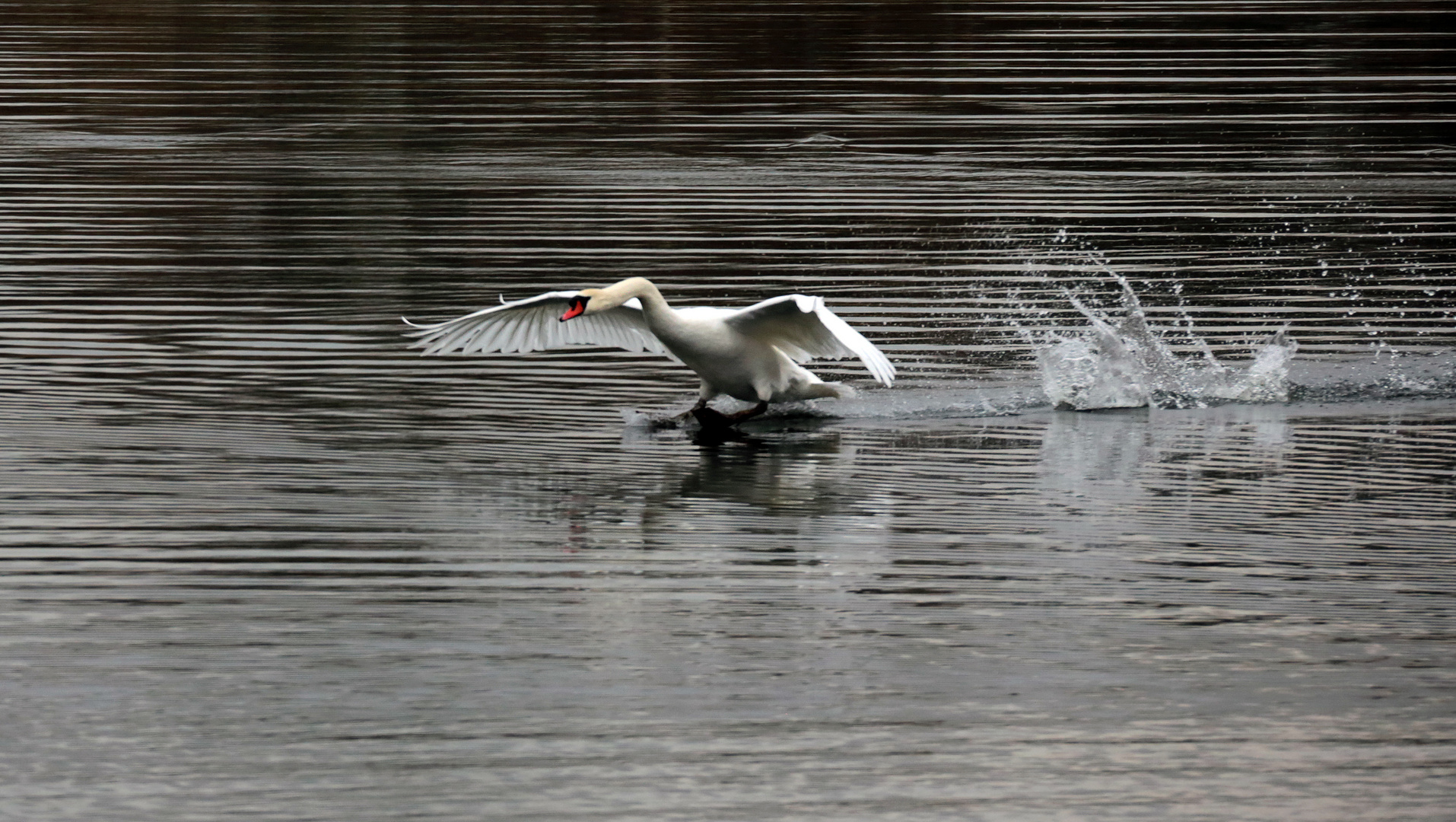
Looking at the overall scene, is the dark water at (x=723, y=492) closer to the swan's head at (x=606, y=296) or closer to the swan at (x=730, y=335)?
the swan at (x=730, y=335)

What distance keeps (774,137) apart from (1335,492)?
15.0 meters

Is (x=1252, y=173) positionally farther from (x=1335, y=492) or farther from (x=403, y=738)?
(x=403, y=738)

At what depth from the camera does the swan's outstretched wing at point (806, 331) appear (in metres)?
12.3

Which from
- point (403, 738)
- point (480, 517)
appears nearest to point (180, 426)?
point (480, 517)

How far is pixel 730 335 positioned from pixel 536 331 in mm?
1565

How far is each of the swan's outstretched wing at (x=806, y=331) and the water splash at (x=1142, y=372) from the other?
1419 millimetres

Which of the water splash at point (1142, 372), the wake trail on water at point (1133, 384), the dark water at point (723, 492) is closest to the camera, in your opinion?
the dark water at point (723, 492)

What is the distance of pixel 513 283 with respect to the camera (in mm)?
17469

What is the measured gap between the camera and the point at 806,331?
1315 cm

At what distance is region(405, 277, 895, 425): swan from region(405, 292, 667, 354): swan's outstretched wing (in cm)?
1

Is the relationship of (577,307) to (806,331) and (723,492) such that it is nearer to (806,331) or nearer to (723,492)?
(806,331)

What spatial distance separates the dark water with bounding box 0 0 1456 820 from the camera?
754 centimetres

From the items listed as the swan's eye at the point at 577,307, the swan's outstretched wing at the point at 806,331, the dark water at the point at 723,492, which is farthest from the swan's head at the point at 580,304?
the swan's outstretched wing at the point at 806,331

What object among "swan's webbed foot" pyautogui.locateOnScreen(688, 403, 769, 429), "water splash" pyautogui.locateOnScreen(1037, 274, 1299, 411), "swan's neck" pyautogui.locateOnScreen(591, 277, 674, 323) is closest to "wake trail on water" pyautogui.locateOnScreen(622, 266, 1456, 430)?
"water splash" pyautogui.locateOnScreen(1037, 274, 1299, 411)
